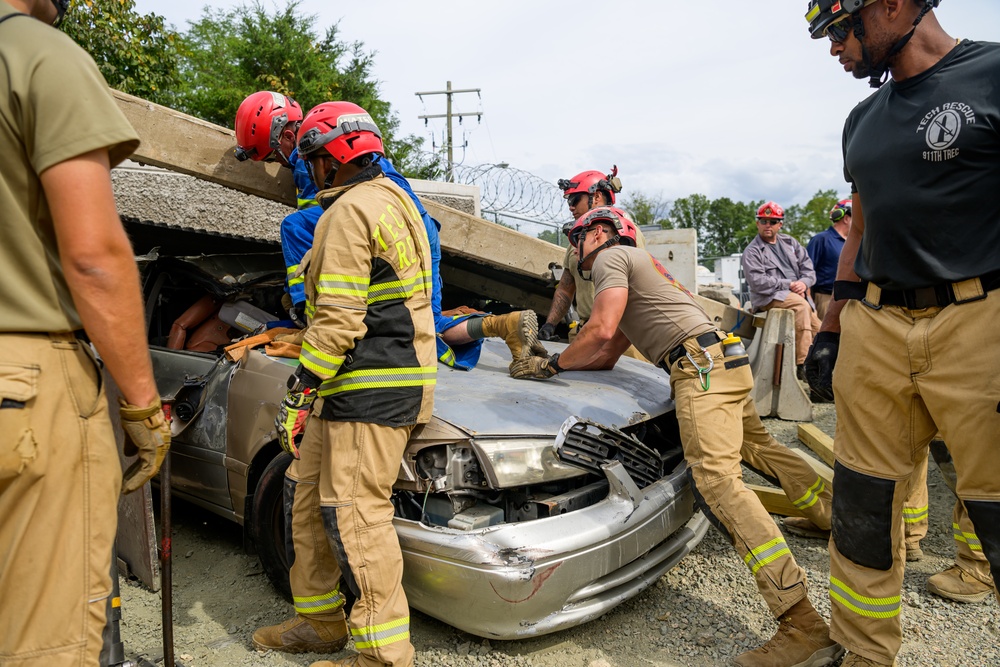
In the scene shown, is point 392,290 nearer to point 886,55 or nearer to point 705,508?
point 705,508

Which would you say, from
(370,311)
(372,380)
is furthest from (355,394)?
(370,311)

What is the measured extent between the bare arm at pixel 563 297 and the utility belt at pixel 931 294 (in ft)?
11.1

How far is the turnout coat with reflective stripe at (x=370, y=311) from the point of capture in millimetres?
2473

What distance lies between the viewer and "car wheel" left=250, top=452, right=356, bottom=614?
310 centimetres

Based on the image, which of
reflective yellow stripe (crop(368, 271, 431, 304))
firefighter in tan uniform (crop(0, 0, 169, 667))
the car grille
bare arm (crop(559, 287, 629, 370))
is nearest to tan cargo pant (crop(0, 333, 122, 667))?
firefighter in tan uniform (crop(0, 0, 169, 667))

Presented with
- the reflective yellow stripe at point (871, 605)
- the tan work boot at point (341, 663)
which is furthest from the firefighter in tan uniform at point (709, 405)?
the tan work boot at point (341, 663)

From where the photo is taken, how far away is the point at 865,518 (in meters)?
2.48

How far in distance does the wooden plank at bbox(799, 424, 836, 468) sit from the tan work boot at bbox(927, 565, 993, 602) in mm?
1580

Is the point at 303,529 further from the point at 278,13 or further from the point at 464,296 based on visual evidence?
the point at 278,13

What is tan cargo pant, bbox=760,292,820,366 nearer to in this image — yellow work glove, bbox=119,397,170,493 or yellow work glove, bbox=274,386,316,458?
yellow work glove, bbox=274,386,316,458

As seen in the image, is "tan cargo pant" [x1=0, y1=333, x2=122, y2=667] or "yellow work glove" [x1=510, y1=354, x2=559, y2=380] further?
"yellow work glove" [x1=510, y1=354, x2=559, y2=380]

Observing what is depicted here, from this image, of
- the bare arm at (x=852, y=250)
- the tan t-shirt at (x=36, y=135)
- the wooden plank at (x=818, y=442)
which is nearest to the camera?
the tan t-shirt at (x=36, y=135)

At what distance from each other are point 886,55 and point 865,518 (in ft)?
5.10

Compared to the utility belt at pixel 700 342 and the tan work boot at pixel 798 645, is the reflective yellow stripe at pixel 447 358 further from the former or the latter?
the tan work boot at pixel 798 645
